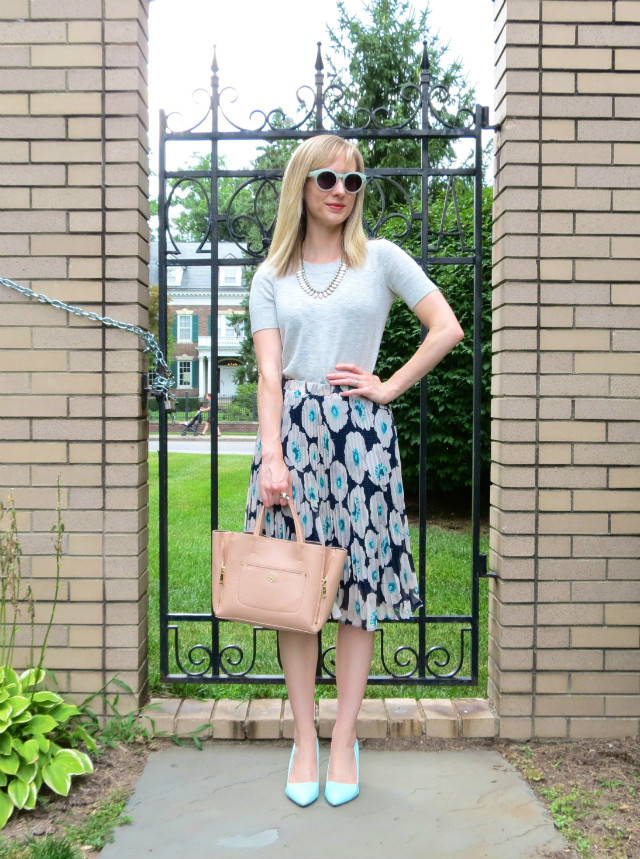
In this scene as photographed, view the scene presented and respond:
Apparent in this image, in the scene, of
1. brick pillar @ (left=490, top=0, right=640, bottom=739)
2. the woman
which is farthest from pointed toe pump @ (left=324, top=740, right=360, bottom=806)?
brick pillar @ (left=490, top=0, right=640, bottom=739)

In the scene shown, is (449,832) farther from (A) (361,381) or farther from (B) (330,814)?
(A) (361,381)

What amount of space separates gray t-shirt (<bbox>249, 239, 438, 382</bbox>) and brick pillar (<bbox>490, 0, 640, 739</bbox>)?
1.64 feet

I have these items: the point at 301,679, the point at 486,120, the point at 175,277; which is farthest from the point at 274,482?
the point at 175,277

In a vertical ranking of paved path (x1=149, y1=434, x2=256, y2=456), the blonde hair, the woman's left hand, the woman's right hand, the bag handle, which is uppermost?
the blonde hair

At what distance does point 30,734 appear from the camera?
229cm

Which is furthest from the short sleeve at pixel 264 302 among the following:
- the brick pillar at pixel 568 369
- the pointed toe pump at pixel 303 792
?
the pointed toe pump at pixel 303 792

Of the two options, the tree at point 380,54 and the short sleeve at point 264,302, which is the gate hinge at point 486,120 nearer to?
the short sleeve at point 264,302

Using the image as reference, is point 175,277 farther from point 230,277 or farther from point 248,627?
point 248,627

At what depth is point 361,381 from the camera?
229cm

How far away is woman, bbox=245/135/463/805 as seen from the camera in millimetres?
2287

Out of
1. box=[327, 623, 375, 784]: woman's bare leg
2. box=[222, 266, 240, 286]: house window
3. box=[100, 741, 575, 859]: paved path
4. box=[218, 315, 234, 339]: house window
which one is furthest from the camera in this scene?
box=[218, 315, 234, 339]: house window

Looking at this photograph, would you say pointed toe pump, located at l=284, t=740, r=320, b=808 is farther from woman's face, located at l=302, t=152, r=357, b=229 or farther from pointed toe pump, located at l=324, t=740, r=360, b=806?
woman's face, located at l=302, t=152, r=357, b=229

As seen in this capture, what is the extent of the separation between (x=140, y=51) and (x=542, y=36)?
1.38 meters

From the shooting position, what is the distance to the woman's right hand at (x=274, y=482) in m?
2.21
